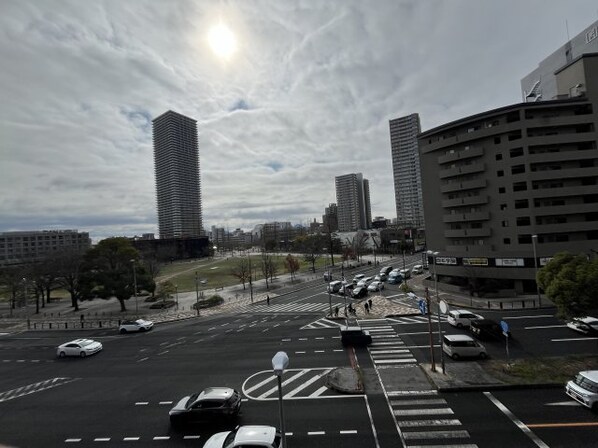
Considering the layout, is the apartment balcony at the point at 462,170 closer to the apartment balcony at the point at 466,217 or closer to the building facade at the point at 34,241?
the apartment balcony at the point at 466,217

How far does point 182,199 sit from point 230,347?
179 metres

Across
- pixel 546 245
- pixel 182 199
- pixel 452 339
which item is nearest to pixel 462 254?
pixel 546 245

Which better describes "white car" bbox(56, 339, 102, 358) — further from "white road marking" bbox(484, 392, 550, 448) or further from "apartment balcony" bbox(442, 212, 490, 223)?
"apartment balcony" bbox(442, 212, 490, 223)

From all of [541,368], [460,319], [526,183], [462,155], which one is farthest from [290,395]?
[462,155]

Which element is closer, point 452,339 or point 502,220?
point 452,339

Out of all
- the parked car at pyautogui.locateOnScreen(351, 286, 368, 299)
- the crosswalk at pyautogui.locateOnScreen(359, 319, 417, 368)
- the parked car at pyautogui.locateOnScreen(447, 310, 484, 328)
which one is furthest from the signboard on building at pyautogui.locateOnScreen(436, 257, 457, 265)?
the crosswalk at pyautogui.locateOnScreen(359, 319, 417, 368)

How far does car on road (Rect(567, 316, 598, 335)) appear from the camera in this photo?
88.1 ft

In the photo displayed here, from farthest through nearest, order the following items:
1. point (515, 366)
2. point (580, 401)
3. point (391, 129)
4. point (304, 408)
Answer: point (391, 129)
point (515, 366)
point (304, 408)
point (580, 401)

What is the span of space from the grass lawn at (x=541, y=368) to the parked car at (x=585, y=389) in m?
1.79

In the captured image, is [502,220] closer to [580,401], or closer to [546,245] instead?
[546,245]

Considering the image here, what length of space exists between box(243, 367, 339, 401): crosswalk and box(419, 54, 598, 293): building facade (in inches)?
1453

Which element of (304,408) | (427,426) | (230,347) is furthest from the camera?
(230,347)

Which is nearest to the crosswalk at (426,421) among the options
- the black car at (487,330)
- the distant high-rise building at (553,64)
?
the black car at (487,330)

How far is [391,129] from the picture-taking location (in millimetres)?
184375
